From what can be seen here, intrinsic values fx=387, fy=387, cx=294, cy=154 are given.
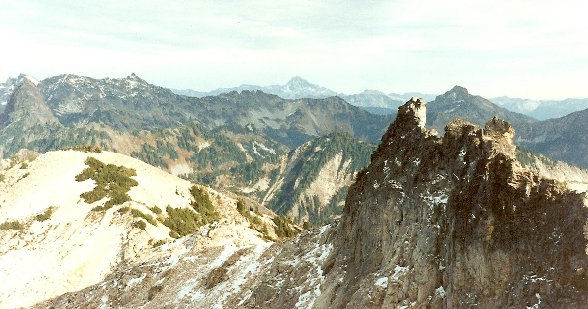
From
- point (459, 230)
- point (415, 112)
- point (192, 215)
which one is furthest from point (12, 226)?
point (459, 230)

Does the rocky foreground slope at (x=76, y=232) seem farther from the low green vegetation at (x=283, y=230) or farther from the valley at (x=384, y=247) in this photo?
the low green vegetation at (x=283, y=230)

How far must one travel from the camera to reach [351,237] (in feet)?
93.0

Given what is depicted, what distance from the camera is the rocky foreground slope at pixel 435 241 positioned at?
51.5 feet

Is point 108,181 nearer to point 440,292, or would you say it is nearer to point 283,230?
point 283,230

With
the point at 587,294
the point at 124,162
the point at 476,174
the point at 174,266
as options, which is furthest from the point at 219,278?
the point at 124,162

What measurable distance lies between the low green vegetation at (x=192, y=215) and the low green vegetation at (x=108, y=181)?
29.1ft

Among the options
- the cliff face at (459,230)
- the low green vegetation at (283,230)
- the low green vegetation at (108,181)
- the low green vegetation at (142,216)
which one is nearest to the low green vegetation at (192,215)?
the low green vegetation at (142,216)

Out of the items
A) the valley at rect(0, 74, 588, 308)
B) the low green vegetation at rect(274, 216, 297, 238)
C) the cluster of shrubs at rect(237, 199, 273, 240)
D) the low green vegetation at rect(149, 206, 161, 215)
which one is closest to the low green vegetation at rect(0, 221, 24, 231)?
the valley at rect(0, 74, 588, 308)

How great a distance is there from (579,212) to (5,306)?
60.7m

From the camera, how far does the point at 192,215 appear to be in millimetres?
78375

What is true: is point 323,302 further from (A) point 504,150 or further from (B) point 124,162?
(B) point 124,162

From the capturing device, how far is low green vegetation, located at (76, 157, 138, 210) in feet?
228

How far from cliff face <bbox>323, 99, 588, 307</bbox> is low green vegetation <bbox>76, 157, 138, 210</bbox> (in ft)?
175

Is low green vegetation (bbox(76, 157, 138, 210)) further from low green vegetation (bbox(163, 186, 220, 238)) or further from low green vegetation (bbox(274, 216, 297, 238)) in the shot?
low green vegetation (bbox(274, 216, 297, 238))
